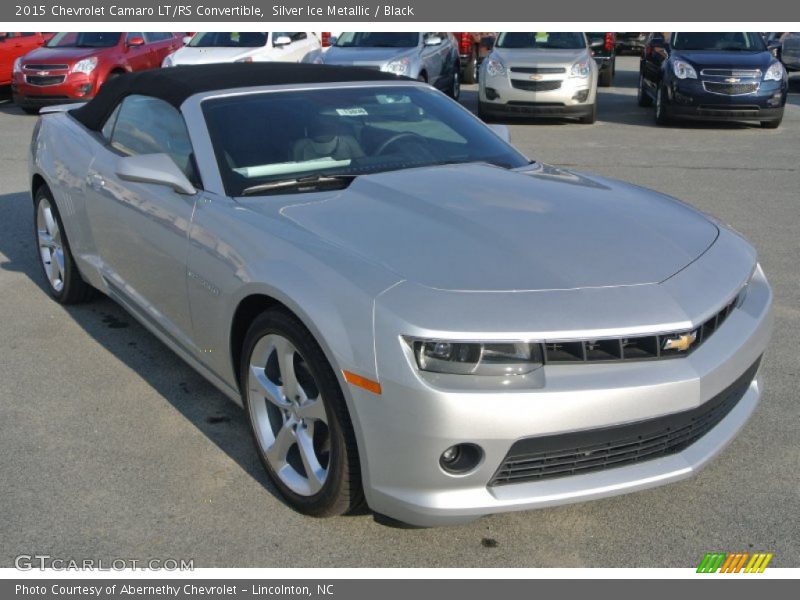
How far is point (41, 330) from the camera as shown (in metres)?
5.28

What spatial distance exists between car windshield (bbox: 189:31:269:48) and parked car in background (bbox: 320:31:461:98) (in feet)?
3.75

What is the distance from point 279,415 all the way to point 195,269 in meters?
0.70

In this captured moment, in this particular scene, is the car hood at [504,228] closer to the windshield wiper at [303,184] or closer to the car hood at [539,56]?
the windshield wiper at [303,184]

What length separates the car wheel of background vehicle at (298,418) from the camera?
3.01 metres

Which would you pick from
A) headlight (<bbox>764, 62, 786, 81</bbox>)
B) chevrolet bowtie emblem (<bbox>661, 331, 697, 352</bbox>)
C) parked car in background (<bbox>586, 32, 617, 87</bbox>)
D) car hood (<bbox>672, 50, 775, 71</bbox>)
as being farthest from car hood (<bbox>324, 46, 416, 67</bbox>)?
chevrolet bowtie emblem (<bbox>661, 331, 697, 352</bbox>)

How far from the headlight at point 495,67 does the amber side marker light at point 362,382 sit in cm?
1183

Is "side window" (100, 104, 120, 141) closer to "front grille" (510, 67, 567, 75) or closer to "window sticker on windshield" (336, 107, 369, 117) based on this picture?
"window sticker on windshield" (336, 107, 369, 117)

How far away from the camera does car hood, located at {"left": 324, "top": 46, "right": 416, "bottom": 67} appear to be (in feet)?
45.9

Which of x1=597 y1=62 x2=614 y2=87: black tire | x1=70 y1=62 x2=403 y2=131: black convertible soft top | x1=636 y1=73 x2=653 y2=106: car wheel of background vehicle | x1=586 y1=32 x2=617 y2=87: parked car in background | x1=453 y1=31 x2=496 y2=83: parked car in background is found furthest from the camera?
x1=453 y1=31 x2=496 y2=83: parked car in background

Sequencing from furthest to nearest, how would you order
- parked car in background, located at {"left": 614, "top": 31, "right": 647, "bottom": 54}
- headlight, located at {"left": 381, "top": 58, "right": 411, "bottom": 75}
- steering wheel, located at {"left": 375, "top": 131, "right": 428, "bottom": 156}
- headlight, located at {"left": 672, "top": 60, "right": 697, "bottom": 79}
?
parked car in background, located at {"left": 614, "top": 31, "right": 647, "bottom": 54}
headlight, located at {"left": 381, "top": 58, "right": 411, "bottom": 75}
headlight, located at {"left": 672, "top": 60, "right": 697, "bottom": 79}
steering wheel, located at {"left": 375, "top": 131, "right": 428, "bottom": 156}

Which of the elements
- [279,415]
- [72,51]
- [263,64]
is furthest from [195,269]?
[72,51]

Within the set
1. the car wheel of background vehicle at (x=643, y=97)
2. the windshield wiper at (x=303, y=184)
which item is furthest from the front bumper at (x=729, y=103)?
the windshield wiper at (x=303, y=184)

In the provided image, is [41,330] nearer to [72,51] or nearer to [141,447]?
[141,447]

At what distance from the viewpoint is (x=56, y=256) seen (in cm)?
558
